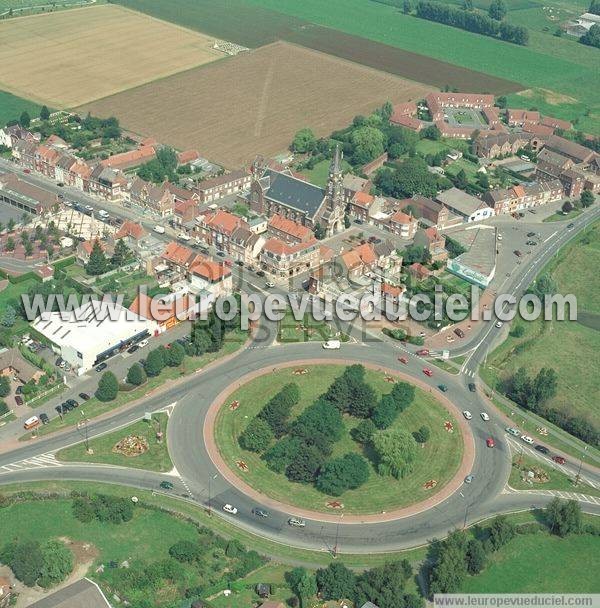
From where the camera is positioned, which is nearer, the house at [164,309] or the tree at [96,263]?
the house at [164,309]

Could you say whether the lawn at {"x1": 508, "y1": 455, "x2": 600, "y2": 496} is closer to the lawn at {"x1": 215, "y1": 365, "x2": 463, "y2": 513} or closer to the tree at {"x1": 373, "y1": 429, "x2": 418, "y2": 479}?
the lawn at {"x1": 215, "y1": 365, "x2": 463, "y2": 513}

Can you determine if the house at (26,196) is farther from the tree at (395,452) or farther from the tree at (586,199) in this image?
the tree at (586,199)

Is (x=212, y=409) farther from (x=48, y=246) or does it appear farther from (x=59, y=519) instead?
(x=48, y=246)

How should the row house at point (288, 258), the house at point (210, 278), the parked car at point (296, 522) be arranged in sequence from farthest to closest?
the row house at point (288, 258), the house at point (210, 278), the parked car at point (296, 522)

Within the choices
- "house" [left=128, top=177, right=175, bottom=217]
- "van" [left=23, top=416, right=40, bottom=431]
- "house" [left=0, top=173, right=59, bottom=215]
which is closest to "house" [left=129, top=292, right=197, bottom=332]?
"van" [left=23, top=416, right=40, bottom=431]

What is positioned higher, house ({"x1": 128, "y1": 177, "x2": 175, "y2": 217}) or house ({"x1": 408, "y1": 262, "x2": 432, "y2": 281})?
house ({"x1": 408, "y1": 262, "x2": 432, "y2": 281})

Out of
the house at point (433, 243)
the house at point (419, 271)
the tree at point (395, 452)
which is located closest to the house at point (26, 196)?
the house at point (419, 271)

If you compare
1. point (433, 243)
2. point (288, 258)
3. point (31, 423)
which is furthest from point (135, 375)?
point (433, 243)
